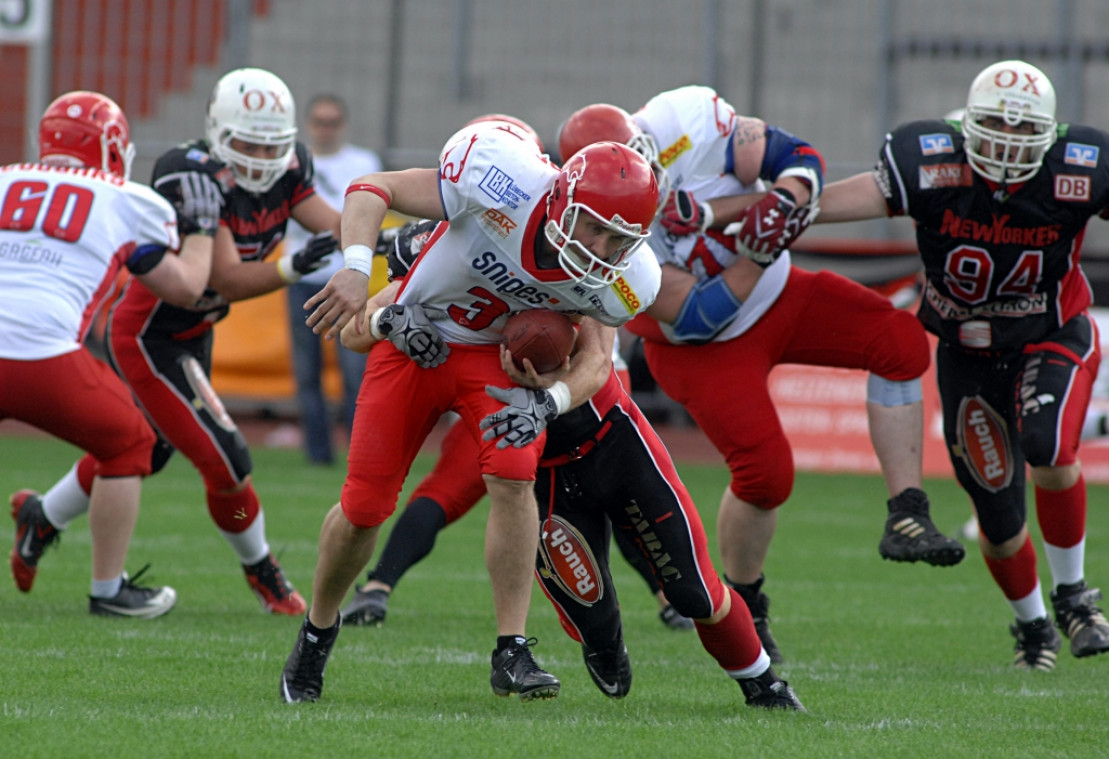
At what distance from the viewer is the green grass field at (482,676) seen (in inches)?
125

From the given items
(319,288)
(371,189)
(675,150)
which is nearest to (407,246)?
(371,189)

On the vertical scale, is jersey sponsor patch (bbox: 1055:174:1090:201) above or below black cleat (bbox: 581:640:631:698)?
above

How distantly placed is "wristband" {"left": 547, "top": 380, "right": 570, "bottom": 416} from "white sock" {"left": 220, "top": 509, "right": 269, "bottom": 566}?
2008 mm

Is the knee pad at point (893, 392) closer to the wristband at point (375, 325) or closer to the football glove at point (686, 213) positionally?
the football glove at point (686, 213)

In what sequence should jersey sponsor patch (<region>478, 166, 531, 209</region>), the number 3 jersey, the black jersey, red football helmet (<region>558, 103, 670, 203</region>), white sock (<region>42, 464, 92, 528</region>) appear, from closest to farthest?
jersey sponsor patch (<region>478, 166, 531, 209</region>) → red football helmet (<region>558, 103, 670, 203</region>) → the number 3 jersey → the black jersey → white sock (<region>42, 464, 92, 528</region>)

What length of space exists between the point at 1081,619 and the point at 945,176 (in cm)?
139

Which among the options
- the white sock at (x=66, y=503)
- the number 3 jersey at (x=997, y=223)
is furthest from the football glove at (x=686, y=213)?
the white sock at (x=66, y=503)

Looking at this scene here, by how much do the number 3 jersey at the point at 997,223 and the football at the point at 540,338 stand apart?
1.51m

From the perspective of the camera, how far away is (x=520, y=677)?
3.53 meters

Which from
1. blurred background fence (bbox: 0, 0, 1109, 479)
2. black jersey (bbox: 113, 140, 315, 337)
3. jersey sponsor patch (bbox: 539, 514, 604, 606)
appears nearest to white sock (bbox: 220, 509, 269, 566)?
black jersey (bbox: 113, 140, 315, 337)

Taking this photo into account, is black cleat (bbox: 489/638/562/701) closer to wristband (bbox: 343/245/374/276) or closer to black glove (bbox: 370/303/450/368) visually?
black glove (bbox: 370/303/450/368)

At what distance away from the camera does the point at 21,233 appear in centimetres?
459

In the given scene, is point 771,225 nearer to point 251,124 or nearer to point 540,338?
point 540,338

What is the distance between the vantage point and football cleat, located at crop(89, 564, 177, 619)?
4906mm
